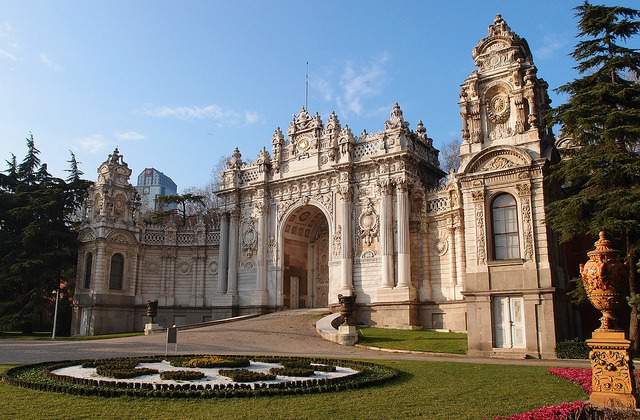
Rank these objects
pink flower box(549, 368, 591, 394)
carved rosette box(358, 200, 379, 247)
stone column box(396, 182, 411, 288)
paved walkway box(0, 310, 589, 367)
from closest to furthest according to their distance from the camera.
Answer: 1. pink flower box(549, 368, 591, 394)
2. paved walkway box(0, 310, 589, 367)
3. stone column box(396, 182, 411, 288)
4. carved rosette box(358, 200, 379, 247)

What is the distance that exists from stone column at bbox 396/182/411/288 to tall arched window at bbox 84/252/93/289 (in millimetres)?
21923

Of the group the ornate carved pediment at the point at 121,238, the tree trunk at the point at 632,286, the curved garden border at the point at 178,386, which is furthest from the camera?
the ornate carved pediment at the point at 121,238

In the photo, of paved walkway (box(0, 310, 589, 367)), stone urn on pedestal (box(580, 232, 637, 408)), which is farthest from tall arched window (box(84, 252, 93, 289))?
stone urn on pedestal (box(580, 232, 637, 408))

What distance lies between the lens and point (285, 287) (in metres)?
39.8

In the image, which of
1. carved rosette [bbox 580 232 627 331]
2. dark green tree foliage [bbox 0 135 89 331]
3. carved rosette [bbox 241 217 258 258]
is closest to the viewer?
carved rosette [bbox 580 232 627 331]

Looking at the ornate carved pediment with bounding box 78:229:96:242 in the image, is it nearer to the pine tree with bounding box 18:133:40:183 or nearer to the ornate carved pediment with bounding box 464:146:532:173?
the pine tree with bounding box 18:133:40:183

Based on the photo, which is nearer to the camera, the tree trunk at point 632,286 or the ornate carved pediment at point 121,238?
the tree trunk at point 632,286

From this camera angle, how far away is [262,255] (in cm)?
3988

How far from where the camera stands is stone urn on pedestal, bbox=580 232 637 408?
30.9 ft

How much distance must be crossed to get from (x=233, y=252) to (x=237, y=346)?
54.3 ft

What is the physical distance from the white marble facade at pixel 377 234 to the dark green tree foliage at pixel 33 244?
73.4 inches

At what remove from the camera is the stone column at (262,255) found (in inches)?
1545

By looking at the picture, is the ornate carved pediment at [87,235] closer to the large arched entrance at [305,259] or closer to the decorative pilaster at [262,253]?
the decorative pilaster at [262,253]

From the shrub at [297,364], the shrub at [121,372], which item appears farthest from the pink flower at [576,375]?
the shrub at [121,372]
